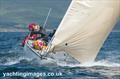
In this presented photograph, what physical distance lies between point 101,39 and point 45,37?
317 inches

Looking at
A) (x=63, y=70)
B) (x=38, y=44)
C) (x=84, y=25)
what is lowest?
(x=38, y=44)

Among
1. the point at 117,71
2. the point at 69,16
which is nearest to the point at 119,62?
the point at 117,71

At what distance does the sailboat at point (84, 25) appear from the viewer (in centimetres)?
2583

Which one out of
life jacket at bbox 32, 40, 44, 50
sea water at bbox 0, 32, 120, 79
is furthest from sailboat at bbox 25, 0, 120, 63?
life jacket at bbox 32, 40, 44, 50

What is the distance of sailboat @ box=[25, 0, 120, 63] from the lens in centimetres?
2583

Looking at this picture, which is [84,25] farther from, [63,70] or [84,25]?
[63,70]

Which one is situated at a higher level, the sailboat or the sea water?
the sailboat

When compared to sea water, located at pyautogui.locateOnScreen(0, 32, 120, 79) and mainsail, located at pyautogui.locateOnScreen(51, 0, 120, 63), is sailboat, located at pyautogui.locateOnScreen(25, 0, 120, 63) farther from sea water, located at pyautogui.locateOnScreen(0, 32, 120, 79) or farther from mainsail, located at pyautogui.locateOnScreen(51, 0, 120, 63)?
sea water, located at pyautogui.locateOnScreen(0, 32, 120, 79)

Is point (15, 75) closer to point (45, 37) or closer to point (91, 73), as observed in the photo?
point (91, 73)

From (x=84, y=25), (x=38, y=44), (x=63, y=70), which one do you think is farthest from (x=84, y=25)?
(x=38, y=44)

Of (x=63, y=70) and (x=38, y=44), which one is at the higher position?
(x=63, y=70)

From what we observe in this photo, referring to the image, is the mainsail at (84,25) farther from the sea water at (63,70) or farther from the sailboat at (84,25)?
the sea water at (63,70)

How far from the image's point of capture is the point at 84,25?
2609 cm

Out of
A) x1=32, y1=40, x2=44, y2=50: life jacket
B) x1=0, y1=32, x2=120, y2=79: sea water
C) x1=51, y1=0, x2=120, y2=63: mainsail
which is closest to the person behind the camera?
x1=0, y1=32, x2=120, y2=79: sea water
